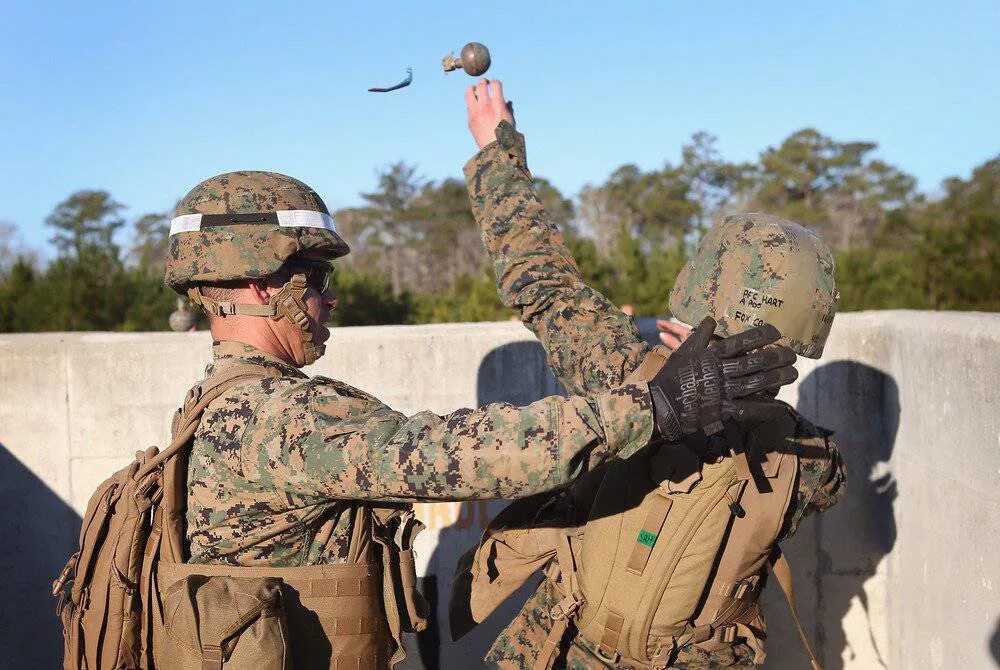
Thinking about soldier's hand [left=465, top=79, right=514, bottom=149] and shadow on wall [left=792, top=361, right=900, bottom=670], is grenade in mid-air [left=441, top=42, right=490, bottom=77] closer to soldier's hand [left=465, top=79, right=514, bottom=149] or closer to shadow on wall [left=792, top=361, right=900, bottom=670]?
soldier's hand [left=465, top=79, right=514, bottom=149]

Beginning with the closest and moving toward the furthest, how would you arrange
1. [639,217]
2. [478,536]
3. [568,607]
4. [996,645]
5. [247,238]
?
[247,238], [996,645], [568,607], [478,536], [639,217]

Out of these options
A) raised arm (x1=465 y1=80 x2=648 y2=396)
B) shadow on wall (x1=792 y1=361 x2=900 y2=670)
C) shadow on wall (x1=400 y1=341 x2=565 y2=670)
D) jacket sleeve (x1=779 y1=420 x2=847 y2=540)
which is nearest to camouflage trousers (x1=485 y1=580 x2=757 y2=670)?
jacket sleeve (x1=779 y1=420 x2=847 y2=540)

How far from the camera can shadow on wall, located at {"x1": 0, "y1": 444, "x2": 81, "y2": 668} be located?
406 cm

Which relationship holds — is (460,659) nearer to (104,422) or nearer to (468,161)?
(104,422)

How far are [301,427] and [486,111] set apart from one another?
3.87 ft

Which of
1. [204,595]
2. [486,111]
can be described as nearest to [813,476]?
[486,111]

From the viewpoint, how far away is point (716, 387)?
68.6 inches

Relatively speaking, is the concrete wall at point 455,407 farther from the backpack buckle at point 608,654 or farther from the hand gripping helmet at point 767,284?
the backpack buckle at point 608,654

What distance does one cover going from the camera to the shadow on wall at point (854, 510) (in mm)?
3559

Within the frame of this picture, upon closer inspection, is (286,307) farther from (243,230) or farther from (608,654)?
(608,654)

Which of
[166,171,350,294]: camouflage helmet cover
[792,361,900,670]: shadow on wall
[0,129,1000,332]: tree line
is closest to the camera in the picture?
[166,171,350,294]: camouflage helmet cover

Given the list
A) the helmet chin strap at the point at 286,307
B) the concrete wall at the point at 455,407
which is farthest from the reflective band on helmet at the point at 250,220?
the concrete wall at the point at 455,407

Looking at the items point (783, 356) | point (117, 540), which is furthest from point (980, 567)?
point (117, 540)

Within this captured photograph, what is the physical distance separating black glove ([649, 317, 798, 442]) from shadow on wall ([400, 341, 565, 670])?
206 centimetres
